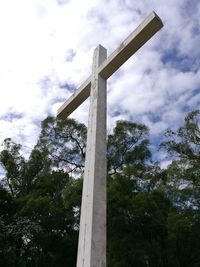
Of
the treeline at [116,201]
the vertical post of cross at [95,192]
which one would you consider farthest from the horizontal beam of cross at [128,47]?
the treeline at [116,201]

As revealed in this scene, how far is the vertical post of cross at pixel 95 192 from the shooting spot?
5.86 feet

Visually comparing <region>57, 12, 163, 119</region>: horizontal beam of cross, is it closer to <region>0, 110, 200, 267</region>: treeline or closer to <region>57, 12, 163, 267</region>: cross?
<region>57, 12, 163, 267</region>: cross

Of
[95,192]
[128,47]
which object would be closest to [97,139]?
[95,192]

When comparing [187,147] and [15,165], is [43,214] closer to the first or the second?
[15,165]

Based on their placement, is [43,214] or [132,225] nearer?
[132,225]

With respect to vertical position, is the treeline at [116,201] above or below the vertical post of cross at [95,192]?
above

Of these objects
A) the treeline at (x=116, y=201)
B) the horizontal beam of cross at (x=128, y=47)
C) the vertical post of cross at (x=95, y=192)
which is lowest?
the vertical post of cross at (x=95, y=192)

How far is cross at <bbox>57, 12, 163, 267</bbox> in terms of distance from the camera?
181cm

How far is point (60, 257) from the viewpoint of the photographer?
12875 mm

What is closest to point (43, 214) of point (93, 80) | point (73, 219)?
point (73, 219)

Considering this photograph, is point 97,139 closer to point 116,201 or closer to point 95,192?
point 95,192

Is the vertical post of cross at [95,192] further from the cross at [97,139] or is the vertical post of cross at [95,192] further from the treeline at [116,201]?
the treeline at [116,201]

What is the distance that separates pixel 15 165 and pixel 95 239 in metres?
14.3

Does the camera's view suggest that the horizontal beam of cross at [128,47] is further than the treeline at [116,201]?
No
